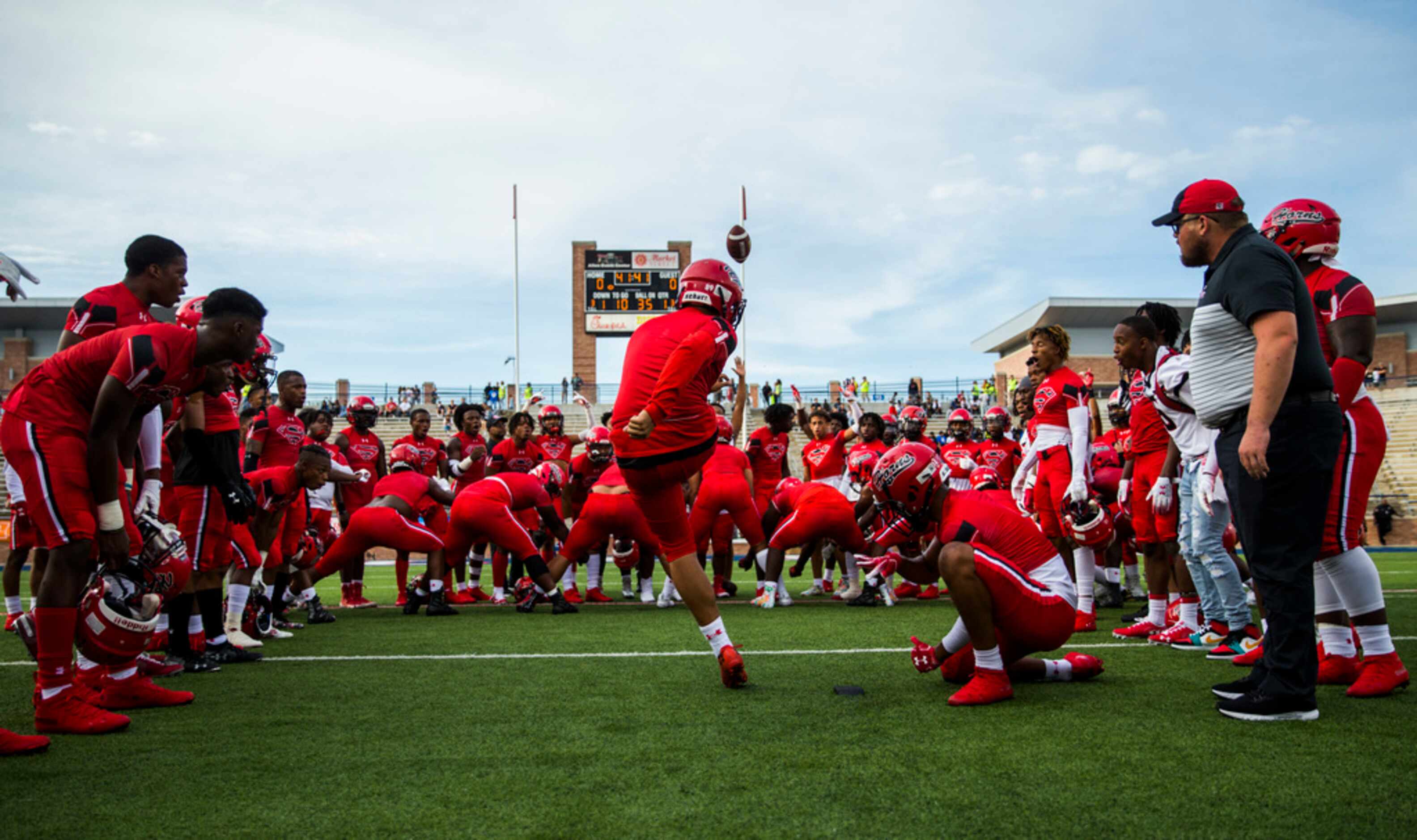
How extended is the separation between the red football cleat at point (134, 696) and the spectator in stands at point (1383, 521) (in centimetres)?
2783

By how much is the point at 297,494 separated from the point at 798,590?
6.59 metres

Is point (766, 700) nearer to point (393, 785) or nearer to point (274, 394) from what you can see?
point (393, 785)

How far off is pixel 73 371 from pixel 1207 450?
6.15 meters

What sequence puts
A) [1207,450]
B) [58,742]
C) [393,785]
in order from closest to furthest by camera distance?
1. [393,785]
2. [58,742]
3. [1207,450]

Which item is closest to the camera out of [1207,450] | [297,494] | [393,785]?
[393,785]

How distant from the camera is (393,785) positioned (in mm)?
3096

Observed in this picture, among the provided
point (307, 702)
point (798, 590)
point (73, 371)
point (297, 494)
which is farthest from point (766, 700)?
point (798, 590)

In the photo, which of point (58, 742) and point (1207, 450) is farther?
point (1207, 450)

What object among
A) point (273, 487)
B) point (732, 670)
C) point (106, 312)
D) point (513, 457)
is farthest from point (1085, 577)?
point (513, 457)

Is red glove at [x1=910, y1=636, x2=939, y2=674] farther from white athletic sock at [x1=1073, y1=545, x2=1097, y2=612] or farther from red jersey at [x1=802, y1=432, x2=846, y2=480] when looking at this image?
red jersey at [x1=802, y1=432, x2=846, y2=480]

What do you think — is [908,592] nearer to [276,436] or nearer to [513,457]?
[513,457]

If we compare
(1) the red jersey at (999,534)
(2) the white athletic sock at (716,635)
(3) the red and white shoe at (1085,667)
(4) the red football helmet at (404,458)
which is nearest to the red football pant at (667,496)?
(2) the white athletic sock at (716,635)

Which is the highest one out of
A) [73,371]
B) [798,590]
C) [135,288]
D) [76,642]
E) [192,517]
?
[135,288]

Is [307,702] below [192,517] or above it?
below
